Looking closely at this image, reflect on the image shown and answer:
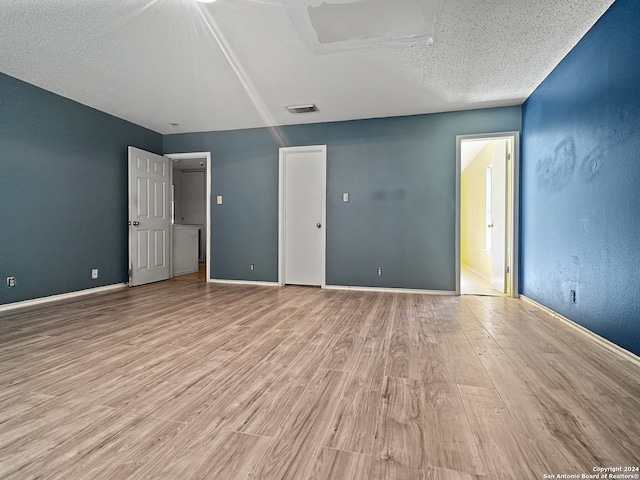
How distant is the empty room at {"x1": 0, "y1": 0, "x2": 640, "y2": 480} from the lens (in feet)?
4.45

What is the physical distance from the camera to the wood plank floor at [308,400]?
1177 millimetres

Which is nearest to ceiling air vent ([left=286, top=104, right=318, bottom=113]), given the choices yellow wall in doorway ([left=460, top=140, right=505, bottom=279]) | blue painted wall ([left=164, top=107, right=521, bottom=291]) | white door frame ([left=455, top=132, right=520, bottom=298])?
blue painted wall ([left=164, top=107, right=521, bottom=291])

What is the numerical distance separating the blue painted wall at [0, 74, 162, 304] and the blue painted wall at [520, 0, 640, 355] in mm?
5495

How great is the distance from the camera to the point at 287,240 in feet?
16.9

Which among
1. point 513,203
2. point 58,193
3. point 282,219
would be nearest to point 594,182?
point 513,203

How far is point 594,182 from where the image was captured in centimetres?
259

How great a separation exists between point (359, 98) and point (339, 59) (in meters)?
0.96

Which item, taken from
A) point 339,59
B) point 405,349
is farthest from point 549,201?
point 339,59

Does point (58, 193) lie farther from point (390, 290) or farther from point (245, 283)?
point (390, 290)

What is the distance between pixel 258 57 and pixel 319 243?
2.72 m

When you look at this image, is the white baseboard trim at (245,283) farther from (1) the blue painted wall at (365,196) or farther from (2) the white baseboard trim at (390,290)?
(2) the white baseboard trim at (390,290)

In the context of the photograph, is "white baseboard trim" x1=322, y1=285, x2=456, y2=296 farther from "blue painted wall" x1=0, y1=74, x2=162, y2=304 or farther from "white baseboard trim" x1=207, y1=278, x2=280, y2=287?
"blue painted wall" x1=0, y1=74, x2=162, y2=304

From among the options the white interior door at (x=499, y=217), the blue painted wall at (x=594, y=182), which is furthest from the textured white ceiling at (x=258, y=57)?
the white interior door at (x=499, y=217)

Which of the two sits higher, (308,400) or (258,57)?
(258,57)
